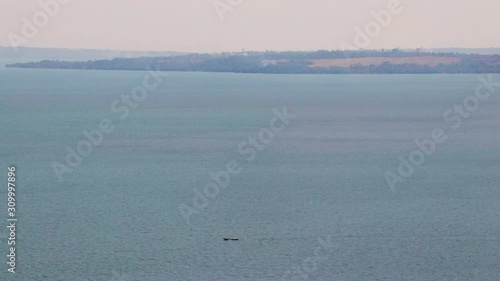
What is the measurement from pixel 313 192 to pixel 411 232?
14.5 ft

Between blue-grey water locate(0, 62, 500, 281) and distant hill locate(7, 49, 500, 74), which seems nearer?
blue-grey water locate(0, 62, 500, 281)

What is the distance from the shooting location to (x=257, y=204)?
2009cm

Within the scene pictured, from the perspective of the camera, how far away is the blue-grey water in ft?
49.9

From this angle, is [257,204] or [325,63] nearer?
[257,204]

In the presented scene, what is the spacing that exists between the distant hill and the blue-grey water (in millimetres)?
71632

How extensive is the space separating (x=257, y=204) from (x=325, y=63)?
9669 centimetres

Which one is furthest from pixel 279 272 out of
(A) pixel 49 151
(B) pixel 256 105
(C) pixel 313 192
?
(B) pixel 256 105

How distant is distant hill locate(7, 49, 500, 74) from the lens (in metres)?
109

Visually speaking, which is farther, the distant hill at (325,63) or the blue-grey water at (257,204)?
the distant hill at (325,63)

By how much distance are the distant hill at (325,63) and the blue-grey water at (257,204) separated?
2820 inches

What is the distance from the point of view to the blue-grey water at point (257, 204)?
15219mm

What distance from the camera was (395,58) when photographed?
376 feet

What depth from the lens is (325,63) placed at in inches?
4552

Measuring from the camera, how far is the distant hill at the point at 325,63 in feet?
357
